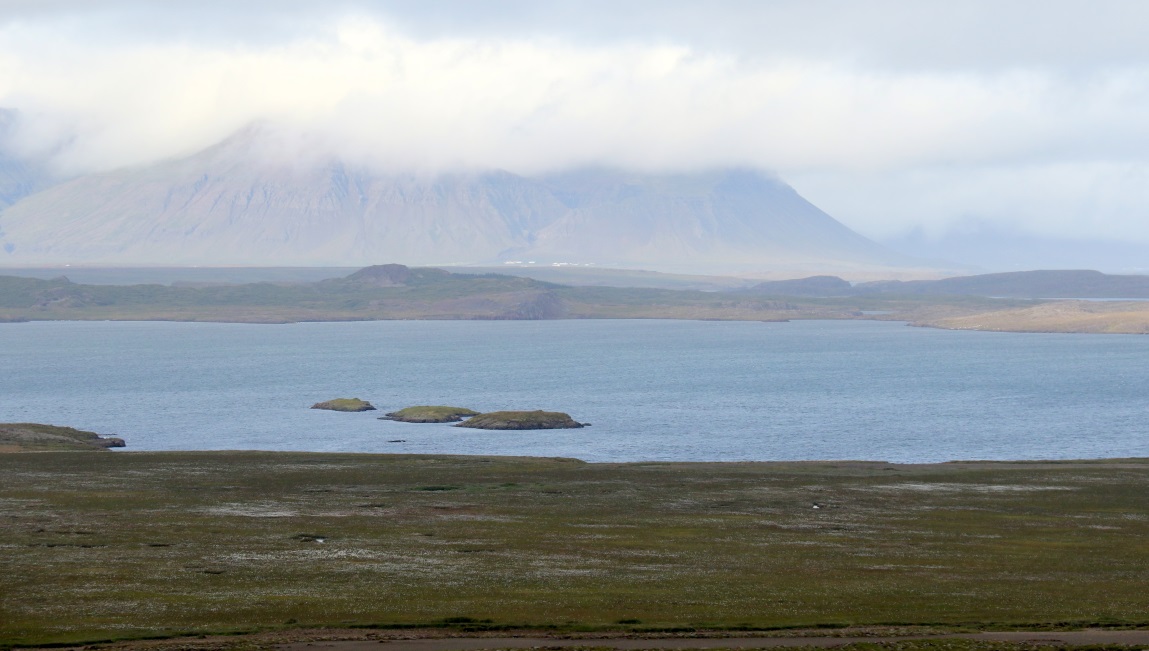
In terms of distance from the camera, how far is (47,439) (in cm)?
10694

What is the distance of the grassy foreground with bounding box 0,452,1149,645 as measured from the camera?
42.7 meters

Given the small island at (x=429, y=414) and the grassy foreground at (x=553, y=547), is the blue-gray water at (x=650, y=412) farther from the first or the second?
the grassy foreground at (x=553, y=547)

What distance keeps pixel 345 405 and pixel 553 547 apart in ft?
318

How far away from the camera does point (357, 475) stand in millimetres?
82500

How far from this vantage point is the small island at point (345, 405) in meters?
148

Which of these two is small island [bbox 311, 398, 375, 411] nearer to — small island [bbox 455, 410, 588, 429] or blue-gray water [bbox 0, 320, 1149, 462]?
blue-gray water [bbox 0, 320, 1149, 462]

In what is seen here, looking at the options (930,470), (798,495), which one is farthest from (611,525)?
(930,470)

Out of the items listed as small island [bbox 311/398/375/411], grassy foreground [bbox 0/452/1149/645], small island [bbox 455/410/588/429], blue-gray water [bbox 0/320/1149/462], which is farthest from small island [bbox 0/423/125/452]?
small island [bbox 311/398/375/411]

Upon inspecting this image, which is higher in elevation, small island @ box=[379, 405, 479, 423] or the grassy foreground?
the grassy foreground

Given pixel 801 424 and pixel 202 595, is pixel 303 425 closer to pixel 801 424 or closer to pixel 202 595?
pixel 801 424

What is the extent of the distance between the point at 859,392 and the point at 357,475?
103 m

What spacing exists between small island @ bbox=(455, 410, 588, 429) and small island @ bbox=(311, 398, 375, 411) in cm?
1836

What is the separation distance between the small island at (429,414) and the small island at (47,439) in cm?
3099

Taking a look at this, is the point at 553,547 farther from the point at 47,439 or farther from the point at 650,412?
the point at 650,412
